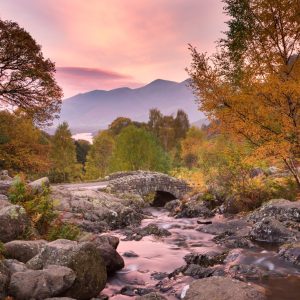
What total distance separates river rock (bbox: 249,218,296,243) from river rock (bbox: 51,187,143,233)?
8.73 meters

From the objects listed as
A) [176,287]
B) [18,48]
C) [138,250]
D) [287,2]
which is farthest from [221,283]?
[18,48]

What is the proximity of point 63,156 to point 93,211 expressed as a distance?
3894 centimetres

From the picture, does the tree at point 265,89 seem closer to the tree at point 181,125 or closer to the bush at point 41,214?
the bush at point 41,214

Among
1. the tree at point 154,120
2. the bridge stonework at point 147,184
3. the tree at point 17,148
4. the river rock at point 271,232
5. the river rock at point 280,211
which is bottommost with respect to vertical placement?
the river rock at point 271,232

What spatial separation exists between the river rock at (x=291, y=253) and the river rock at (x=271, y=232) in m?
1.87

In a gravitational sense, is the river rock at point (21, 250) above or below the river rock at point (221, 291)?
above

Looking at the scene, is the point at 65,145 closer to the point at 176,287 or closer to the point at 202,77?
the point at 202,77

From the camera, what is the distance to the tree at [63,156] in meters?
59.5

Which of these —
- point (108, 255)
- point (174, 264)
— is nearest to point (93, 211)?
point (174, 264)

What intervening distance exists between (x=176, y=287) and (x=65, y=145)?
5406 centimetres

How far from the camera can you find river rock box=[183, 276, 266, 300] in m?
9.15

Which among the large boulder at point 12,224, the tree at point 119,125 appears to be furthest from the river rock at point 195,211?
the tree at point 119,125

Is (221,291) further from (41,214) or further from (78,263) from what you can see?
(41,214)

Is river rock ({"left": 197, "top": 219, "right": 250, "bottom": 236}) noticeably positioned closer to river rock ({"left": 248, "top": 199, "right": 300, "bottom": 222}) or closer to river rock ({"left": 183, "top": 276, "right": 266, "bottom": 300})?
river rock ({"left": 248, "top": 199, "right": 300, "bottom": 222})
